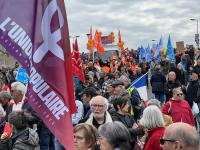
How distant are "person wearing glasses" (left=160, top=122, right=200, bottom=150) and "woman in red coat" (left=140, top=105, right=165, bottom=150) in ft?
6.91

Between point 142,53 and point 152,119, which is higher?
point 152,119

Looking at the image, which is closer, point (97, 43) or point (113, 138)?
point (113, 138)

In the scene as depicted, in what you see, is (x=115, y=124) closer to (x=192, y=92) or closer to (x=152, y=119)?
(x=152, y=119)

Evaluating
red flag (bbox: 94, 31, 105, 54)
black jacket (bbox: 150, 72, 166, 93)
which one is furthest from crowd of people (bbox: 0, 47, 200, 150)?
red flag (bbox: 94, 31, 105, 54)

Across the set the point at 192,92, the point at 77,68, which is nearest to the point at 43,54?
the point at 77,68

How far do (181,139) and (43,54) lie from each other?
1.28 m

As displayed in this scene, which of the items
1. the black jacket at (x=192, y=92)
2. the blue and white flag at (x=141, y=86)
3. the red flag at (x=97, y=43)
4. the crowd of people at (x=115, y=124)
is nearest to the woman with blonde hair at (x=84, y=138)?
the crowd of people at (x=115, y=124)

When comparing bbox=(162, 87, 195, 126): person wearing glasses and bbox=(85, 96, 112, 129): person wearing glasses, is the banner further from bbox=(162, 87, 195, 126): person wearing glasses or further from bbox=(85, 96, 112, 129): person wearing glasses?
bbox=(162, 87, 195, 126): person wearing glasses

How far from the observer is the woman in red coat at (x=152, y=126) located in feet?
18.3

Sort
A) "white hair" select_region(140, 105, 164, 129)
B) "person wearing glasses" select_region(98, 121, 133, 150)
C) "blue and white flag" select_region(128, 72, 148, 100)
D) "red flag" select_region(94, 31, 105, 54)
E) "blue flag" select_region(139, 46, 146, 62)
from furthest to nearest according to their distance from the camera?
1. "blue flag" select_region(139, 46, 146, 62)
2. "red flag" select_region(94, 31, 105, 54)
3. "blue and white flag" select_region(128, 72, 148, 100)
4. "white hair" select_region(140, 105, 164, 129)
5. "person wearing glasses" select_region(98, 121, 133, 150)

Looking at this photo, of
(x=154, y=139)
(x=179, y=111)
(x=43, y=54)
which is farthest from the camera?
(x=179, y=111)

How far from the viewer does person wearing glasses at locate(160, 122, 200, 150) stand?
339cm

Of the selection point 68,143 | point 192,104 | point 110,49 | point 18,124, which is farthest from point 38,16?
point 110,49

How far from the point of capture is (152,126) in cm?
570
